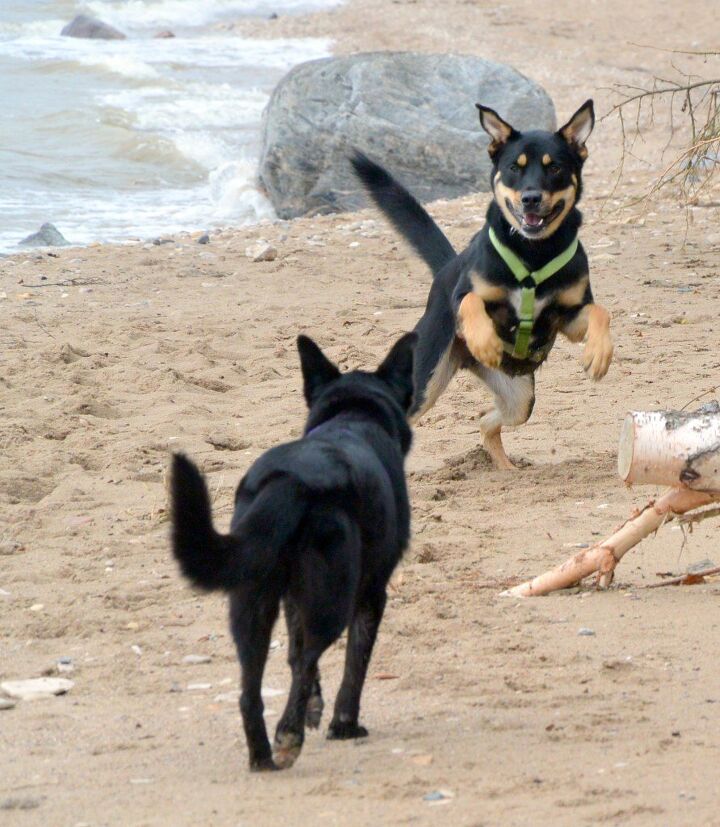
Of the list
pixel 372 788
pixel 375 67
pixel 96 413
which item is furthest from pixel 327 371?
pixel 375 67

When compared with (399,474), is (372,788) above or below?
below

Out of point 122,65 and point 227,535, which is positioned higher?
point 227,535

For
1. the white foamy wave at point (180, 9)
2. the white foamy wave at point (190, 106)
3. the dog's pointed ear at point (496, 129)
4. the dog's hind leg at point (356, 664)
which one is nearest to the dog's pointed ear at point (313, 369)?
the dog's hind leg at point (356, 664)

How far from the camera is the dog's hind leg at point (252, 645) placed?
3.15 meters

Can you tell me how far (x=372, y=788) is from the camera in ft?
9.95

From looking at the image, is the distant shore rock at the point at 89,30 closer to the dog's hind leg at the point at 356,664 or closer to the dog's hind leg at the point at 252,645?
the dog's hind leg at the point at 356,664

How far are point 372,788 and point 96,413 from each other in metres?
4.52

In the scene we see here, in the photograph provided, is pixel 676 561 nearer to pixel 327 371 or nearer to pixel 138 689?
pixel 327 371

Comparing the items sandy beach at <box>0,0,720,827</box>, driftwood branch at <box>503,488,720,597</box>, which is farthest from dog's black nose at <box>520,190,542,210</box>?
driftwood branch at <box>503,488,720,597</box>

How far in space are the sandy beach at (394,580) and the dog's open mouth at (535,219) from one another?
3.95 feet

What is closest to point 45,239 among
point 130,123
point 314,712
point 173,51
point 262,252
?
point 262,252

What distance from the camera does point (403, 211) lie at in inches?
273

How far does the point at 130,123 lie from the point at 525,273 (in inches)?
582

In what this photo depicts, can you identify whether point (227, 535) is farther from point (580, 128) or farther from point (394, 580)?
point (580, 128)
